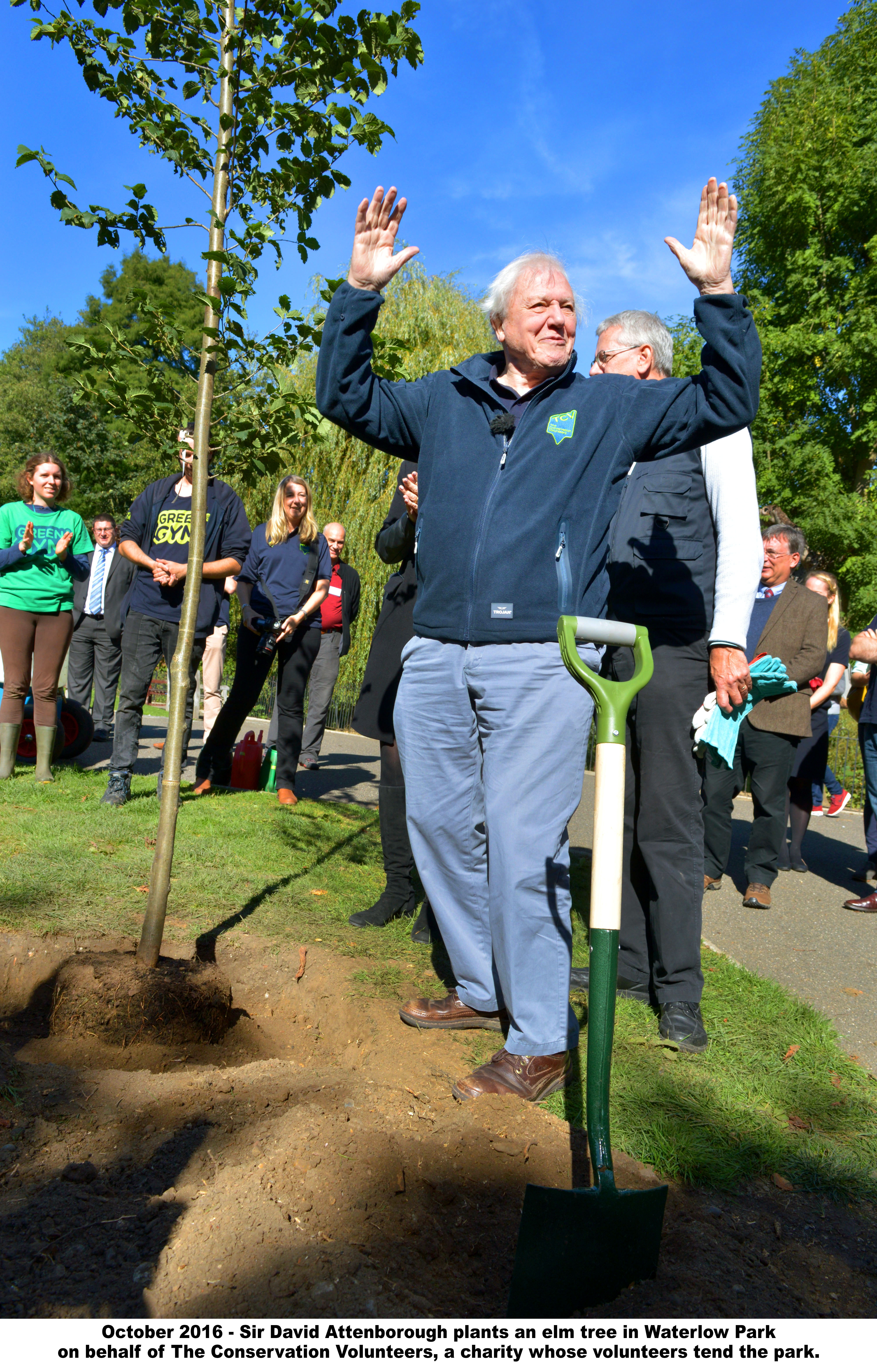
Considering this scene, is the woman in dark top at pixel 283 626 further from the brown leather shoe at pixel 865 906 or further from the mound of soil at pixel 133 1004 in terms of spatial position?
the brown leather shoe at pixel 865 906

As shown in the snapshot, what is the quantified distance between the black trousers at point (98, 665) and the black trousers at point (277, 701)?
155 inches

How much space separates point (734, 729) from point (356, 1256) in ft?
8.36

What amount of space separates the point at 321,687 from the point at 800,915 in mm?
5607

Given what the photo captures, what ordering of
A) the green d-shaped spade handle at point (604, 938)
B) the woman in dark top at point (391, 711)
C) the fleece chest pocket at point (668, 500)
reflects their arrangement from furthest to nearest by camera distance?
the woman in dark top at point (391, 711)
the fleece chest pocket at point (668, 500)
the green d-shaped spade handle at point (604, 938)

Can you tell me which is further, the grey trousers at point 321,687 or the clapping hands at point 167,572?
the grey trousers at point 321,687

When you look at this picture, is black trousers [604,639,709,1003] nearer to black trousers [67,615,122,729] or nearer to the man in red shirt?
the man in red shirt

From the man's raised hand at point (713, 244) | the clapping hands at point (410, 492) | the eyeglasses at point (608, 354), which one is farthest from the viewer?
the clapping hands at point (410, 492)

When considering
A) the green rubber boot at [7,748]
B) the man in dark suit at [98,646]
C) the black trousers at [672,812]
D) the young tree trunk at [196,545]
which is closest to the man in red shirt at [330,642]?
the man in dark suit at [98,646]

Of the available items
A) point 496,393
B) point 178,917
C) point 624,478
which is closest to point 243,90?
point 496,393

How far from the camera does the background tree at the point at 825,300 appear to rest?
2462cm

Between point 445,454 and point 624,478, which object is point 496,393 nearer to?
point 445,454

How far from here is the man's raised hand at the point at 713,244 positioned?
8.43 feet

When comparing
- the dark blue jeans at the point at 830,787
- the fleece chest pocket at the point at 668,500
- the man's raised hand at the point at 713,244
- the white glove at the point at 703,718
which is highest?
the man's raised hand at the point at 713,244

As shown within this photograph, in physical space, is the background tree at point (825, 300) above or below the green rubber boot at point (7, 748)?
above
